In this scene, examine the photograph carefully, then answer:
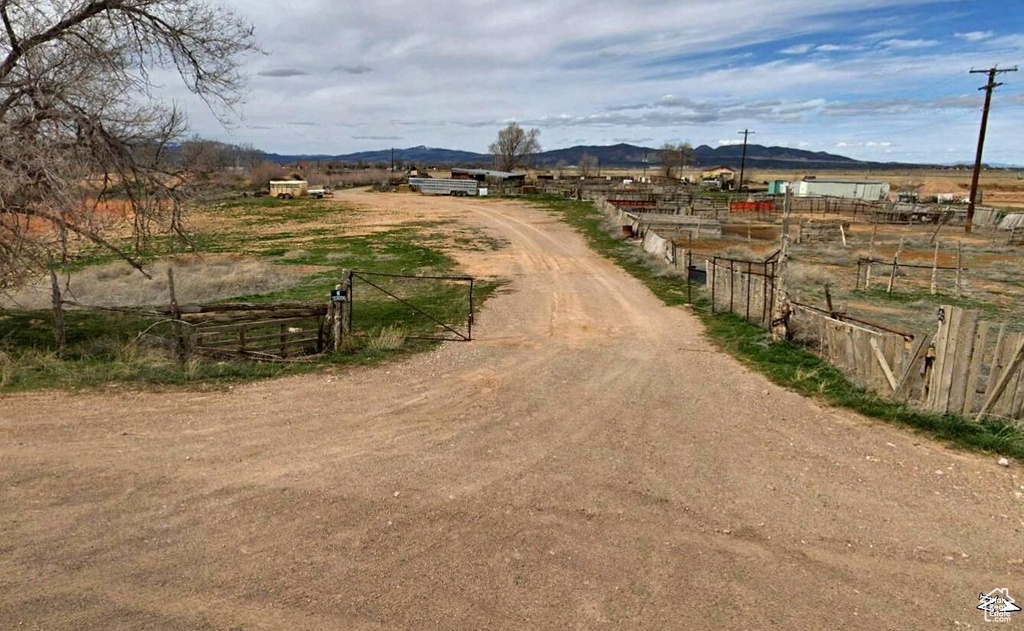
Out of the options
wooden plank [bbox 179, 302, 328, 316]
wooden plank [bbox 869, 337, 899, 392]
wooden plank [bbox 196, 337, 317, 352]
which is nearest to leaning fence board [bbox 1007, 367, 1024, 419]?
wooden plank [bbox 869, 337, 899, 392]

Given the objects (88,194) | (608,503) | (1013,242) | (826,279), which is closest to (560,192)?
(1013,242)

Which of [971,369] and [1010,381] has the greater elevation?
[971,369]

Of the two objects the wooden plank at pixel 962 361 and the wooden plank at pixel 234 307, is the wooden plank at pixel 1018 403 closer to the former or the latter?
the wooden plank at pixel 962 361

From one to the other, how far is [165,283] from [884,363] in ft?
75.8

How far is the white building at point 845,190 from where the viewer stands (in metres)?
81.2

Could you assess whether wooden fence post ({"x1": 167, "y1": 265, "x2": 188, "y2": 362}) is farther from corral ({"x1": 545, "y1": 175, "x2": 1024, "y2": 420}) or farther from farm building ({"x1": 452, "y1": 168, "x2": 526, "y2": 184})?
farm building ({"x1": 452, "y1": 168, "x2": 526, "y2": 184})

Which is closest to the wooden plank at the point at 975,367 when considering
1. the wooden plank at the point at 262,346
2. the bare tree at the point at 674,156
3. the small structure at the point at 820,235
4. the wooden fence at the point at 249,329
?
the wooden fence at the point at 249,329

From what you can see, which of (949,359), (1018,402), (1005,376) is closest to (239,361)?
(949,359)

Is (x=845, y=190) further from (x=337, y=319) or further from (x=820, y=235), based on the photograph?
(x=337, y=319)

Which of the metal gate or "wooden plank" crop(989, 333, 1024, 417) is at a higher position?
"wooden plank" crop(989, 333, 1024, 417)

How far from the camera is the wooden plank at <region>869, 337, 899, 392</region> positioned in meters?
10.1

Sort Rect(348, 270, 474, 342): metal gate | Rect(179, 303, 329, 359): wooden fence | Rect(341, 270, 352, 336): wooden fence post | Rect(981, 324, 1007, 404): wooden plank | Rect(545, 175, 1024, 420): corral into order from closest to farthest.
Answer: Rect(981, 324, 1007, 404): wooden plank
Rect(545, 175, 1024, 420): corral
Rect(179, 303, 329, 359): wooden fence
Rect(341, 270, 352, 336): wooden fence post
Rect(348, 270, 474, 342): metal gate

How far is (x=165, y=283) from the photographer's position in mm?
23406

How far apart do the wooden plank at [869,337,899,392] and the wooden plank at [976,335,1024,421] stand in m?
1.16
